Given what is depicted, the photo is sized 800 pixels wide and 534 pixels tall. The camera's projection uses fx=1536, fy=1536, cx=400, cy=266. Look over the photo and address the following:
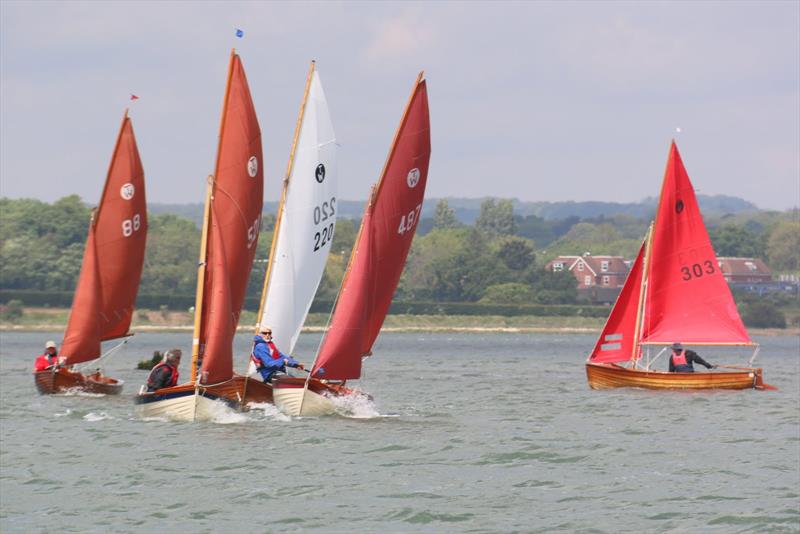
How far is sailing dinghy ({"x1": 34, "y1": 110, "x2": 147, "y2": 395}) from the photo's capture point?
4916 centimetres

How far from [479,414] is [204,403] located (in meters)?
11.0

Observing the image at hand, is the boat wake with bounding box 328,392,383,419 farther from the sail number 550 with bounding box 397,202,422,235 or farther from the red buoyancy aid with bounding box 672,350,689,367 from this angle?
the red buoyancy aid with bounding box 672,350,689,367

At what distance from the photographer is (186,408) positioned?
37.3 metres

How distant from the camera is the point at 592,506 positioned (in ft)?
88.7

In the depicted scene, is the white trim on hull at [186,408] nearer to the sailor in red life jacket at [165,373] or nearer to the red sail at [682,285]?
the sailor in red life jacket at [165,373]

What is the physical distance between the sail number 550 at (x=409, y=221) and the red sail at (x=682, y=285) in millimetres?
14730

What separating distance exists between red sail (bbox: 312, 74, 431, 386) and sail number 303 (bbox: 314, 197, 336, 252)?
5.51ft

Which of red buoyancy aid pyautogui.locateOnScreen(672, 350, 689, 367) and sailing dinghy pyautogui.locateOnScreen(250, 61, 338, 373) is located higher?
sailing dinghy pyautogui.locateOnScreen(250, 61, 338, 373)

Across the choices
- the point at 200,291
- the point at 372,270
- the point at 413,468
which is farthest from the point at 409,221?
the point at 413,468

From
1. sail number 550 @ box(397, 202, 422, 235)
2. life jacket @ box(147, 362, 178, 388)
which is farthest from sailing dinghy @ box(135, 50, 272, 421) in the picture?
sail number 550 @ box(397, 202, 422, 235)

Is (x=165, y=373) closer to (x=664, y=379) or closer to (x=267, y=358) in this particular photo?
(x=267, y=358)

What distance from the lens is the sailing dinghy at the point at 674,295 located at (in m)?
54.4

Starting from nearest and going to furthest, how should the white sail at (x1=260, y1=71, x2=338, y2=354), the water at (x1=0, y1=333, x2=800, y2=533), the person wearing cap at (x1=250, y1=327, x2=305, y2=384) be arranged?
the water at (x1=0, y1=333, x2=800, y2=533) → the person wearing cap at (x1=250, y1=327, x2=305, y2=384) → the white sail at (x1=260, y1=71, x2=338, y2=354)

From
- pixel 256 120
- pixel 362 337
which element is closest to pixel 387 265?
pixel 362 337
